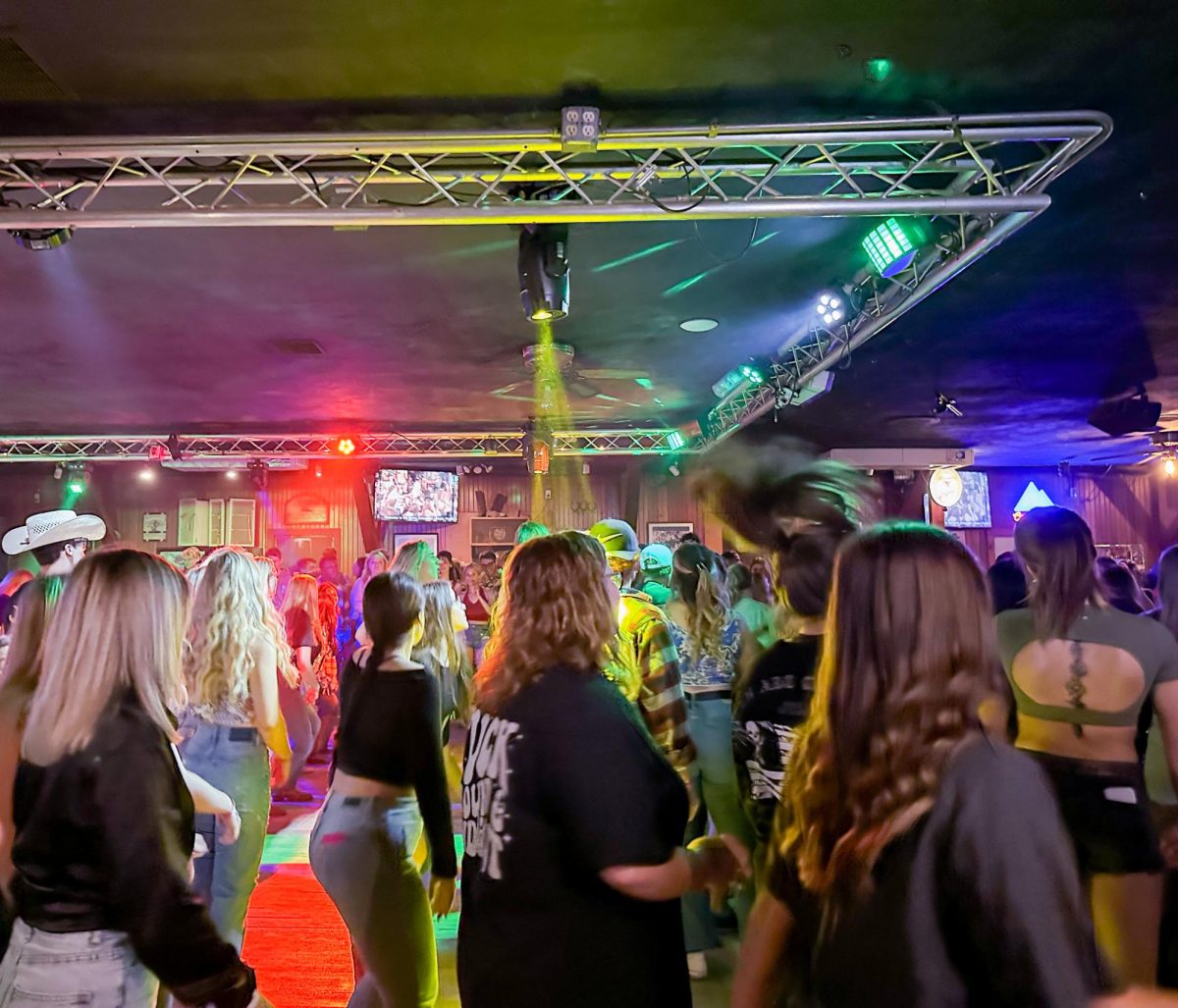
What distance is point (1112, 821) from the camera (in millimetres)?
2156

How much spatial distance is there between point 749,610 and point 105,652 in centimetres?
274

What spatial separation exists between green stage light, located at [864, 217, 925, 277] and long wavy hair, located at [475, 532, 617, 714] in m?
3.17

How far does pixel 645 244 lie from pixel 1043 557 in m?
2.81

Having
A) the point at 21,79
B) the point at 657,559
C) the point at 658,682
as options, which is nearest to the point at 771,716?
the point at 658,682

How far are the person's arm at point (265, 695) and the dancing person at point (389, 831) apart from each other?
472 millimetres

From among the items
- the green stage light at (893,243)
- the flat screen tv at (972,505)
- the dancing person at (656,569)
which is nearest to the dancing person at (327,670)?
the dancing person at (656,569)

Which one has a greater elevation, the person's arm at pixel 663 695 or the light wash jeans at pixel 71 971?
the person's arm at pixel 663 695

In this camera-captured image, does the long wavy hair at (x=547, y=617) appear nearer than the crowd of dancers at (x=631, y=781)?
No

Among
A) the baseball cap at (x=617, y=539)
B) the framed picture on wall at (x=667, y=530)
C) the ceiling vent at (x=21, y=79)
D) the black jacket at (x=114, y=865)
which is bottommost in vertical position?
the black jacket at (x=114, y=865)

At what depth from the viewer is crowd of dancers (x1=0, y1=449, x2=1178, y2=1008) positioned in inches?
39.1

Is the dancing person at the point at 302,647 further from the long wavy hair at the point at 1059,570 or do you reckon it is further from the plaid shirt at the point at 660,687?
the long wavy hair at the point at 1059,570

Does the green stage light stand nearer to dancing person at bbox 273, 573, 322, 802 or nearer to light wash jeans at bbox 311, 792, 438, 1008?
light wash jeans at bbox 311, 792, 438, 1008

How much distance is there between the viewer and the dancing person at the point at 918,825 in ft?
2.97

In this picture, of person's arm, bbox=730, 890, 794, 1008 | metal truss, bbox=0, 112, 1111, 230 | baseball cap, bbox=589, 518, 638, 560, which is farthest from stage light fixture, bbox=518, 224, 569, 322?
person's arm, bbox=730, 890, 794, 1008
